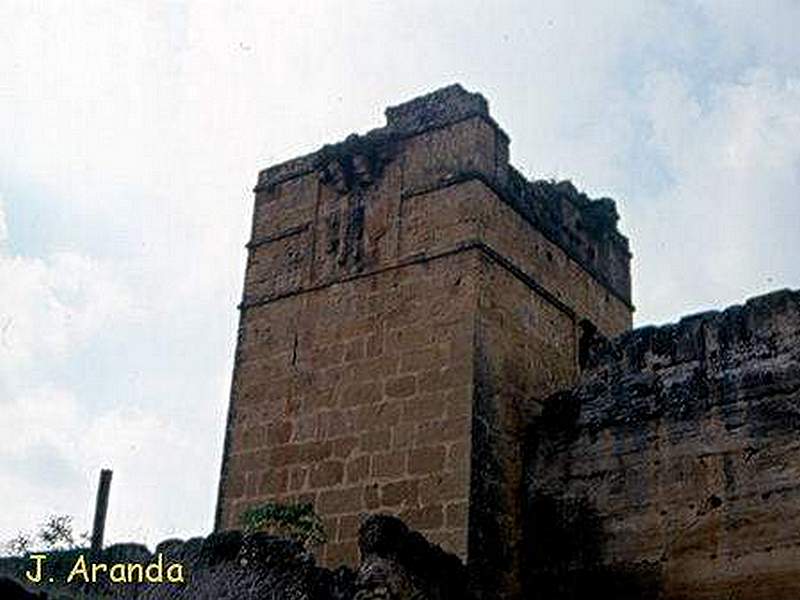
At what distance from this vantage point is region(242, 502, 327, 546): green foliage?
7707 millimetres

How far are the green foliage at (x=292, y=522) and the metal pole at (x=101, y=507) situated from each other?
643cm

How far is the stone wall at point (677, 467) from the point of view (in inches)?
262

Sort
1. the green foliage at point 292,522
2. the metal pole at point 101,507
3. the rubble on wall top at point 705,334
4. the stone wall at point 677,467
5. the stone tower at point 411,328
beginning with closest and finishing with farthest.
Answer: the stone wall at point 677,467
the rubble on wall top at point 705,334
the stone tower at point 411,328
the green foliage at point 292,522
the metal pole at point 101,507

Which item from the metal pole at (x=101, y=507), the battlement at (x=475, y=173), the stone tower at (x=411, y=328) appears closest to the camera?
the stone tower at (x=411, y=328)

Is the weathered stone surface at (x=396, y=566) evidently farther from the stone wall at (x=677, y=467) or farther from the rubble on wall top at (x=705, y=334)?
the rubble on wall top at (x=705, y=334)

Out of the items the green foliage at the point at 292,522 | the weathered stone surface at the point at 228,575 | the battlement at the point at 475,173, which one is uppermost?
the battlement at the point at 475,173

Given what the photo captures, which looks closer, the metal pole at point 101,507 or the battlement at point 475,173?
the battlement at point 475,173

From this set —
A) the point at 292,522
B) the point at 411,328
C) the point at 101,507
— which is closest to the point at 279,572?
the point at 292,522

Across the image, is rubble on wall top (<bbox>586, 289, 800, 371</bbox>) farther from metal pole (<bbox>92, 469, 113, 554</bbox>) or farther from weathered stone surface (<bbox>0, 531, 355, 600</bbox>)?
metal pole (<bbox>92, 469, 113, 554</bbox>)

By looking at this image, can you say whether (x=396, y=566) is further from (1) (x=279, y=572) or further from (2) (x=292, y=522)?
(2) (x=292, y=522)

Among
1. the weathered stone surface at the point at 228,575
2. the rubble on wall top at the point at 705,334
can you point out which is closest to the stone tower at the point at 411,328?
the rubble on wall top at the point at 705,334

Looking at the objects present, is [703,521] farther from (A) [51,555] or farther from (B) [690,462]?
(A) [51,555]

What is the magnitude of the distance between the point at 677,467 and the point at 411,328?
213 cm

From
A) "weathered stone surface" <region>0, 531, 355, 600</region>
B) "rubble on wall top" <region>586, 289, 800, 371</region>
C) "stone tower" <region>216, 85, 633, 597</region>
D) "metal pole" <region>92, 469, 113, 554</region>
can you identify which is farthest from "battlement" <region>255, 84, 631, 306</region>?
"metal pole" <region>92, 469, 113, 554</region>
